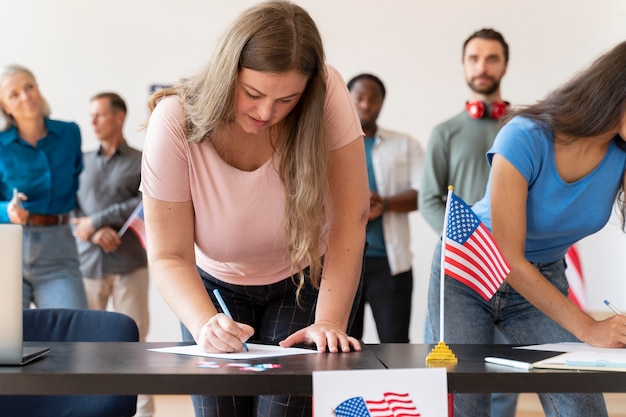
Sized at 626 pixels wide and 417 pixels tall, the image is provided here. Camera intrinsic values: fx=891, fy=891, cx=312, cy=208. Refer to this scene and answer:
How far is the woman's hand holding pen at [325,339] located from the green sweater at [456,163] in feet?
6.81

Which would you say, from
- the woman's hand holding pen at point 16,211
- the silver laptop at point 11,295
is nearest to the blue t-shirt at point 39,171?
the woman's hand holding pen at point 16,211

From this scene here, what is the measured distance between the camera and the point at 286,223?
79.3 inches

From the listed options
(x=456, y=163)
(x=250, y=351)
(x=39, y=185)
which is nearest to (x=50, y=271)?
(x=39, y=185)

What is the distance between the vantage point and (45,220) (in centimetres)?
400

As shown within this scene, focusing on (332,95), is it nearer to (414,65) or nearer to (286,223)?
(286,223)

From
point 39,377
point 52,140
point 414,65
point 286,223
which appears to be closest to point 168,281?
point 286,223

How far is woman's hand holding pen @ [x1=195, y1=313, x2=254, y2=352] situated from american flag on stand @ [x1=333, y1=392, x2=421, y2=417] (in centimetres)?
32

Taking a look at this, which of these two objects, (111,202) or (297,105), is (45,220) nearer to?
(111,202)

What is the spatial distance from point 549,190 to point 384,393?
860 mm

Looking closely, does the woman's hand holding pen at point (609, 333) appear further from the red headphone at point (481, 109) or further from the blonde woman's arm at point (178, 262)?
the red headphone at point (481, 109)

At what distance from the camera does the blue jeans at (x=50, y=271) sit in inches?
152

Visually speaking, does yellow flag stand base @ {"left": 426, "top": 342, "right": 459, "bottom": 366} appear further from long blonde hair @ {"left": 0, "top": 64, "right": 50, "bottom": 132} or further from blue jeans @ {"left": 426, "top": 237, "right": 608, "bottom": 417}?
long blonde hair @ {"left": 0, "top": 64, "right": 50, "bottom": 132}

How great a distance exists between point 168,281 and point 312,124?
468 millimetres

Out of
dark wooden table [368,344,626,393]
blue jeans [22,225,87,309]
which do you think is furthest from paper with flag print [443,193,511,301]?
blue jeans [22,225,87,309]
